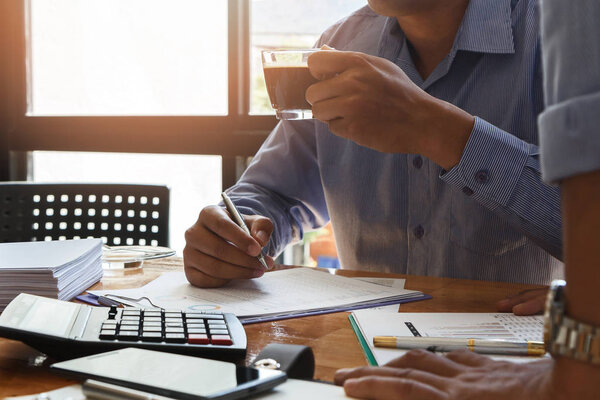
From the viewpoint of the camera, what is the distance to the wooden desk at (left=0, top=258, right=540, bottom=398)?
708 millimetres

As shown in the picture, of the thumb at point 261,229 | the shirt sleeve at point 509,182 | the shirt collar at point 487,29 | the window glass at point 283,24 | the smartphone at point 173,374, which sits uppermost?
the window glass at point 283,24

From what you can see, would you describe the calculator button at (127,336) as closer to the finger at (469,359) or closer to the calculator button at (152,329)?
the calculator button at (152,329)

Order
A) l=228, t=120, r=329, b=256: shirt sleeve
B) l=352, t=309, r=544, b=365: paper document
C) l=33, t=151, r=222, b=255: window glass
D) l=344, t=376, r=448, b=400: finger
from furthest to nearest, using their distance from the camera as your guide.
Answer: l=33, t=151, r=222, b=255: window glass → l=228, t=120, r=329, b=256: shirt sleeve → l=352, t=309, r=544, b=365: paper document → l=344, t=376, r=448, b=400: finger

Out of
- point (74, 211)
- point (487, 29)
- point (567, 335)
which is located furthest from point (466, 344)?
point (74, 211)

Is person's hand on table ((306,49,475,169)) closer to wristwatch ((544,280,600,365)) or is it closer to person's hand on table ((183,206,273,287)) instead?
person's hand on table ((183,206,273,287))

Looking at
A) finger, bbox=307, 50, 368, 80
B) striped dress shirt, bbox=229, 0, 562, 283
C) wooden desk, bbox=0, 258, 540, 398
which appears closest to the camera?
wooden desk, bbox=0, 258, 540, 398

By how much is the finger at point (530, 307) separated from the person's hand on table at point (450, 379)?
1.19 ft

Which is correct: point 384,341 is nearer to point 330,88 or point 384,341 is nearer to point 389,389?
point 389,389

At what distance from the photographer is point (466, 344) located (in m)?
0.77

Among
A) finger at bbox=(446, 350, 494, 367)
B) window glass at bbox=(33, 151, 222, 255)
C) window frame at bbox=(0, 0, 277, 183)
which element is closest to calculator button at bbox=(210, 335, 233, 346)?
finger at bbox=(446, 350, 494, 367)

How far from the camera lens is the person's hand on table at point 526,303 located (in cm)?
96

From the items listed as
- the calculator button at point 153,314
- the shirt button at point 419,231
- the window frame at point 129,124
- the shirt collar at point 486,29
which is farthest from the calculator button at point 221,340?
the window frame at point 129,124

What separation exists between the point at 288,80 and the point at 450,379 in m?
0.72

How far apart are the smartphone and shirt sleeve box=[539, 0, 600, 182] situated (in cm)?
32
